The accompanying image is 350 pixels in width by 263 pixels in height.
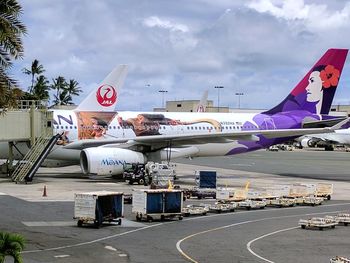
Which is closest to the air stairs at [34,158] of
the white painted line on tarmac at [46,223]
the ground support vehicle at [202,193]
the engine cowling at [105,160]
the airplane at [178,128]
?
the airplane at [178,128]

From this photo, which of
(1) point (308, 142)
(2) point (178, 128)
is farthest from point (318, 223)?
(1) point (308, 142)

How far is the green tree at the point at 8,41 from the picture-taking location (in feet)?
51.7

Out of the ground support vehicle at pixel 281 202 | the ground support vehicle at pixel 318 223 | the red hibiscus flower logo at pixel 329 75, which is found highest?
the red hibiscus flower logo at pixel 329 75

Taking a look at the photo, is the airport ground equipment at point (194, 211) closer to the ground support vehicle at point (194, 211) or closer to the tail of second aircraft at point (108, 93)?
the ground support vehicle at point (194, 211)

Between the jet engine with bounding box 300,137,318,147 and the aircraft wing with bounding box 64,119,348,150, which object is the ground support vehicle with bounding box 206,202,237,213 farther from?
the jet engine with bounding box 300,137,318,147

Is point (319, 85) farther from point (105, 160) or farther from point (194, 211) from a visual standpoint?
point (194, 211)

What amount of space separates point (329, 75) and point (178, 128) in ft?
39.8

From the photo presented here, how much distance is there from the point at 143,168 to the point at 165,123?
6336mm

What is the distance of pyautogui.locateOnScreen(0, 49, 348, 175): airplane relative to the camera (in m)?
35.6

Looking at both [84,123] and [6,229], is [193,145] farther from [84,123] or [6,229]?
[6,229]

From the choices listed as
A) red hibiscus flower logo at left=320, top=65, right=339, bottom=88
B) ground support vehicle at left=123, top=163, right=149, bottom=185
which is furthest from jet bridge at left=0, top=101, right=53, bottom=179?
red hibiscus flower logo at left=320, top=65, right=339, bottom=88

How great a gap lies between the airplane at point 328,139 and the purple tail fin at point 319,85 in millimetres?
55004

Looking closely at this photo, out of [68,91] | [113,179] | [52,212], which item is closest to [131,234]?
[52,212]

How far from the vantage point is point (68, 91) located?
130 m
